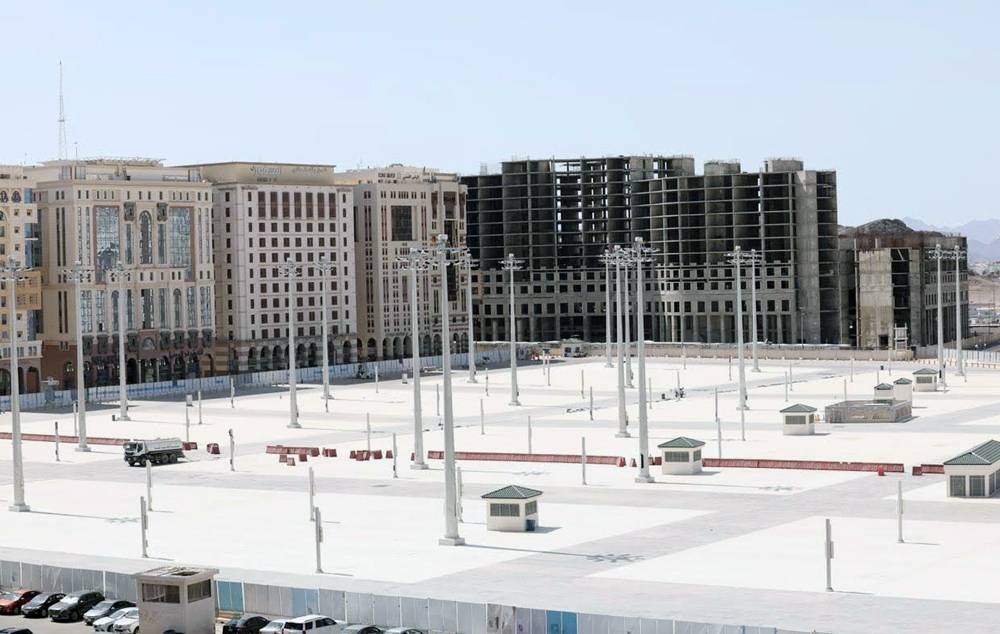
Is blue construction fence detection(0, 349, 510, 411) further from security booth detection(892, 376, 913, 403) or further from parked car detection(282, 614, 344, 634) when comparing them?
parked car detection(282, 614, 344, 634)

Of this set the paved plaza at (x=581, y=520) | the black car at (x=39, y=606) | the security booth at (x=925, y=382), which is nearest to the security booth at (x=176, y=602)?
the black car at (x=39, y=606)

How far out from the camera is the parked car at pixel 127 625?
51469mm

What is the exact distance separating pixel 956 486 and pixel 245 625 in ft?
117

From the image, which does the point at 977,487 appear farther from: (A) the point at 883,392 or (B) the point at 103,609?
(A) the point at 883,392

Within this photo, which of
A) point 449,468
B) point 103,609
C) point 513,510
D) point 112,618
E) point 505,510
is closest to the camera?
point 112,618

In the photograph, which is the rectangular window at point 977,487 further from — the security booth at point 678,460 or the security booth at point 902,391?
the security booth at point 902,391

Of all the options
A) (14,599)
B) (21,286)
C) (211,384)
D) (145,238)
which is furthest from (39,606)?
(145,238)

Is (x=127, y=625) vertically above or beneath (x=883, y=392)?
beneath

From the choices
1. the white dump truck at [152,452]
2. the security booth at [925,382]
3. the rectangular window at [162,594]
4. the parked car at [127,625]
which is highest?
the security booth at [925,382]

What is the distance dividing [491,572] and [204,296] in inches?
5540

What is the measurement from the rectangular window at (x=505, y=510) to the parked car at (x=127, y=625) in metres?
19.3

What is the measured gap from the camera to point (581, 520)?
232 feet

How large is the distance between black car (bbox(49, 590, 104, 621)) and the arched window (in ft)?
443

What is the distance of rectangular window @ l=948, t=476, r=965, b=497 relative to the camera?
73625 mm
